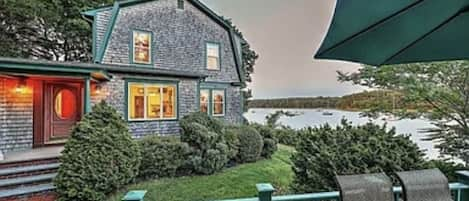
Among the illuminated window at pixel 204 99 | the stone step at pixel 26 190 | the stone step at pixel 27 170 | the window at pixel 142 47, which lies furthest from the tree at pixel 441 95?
the window at pixel 142 47

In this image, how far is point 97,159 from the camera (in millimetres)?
7395

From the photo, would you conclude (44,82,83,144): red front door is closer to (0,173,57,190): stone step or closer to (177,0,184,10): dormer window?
(0,173,57,190): stone step

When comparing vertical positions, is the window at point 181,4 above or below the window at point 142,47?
above

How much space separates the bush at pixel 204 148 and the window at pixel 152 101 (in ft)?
5.89

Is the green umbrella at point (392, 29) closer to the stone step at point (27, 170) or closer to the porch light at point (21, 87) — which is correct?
the stone step at point (27, 170)

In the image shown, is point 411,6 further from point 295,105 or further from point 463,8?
point 295,105

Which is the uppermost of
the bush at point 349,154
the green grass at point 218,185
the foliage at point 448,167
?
the bush at point 349,154

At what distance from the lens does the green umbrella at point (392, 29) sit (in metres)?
1.63

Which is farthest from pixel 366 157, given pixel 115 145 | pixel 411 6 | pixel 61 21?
pixel 61 21

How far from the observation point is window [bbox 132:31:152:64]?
12.6 meters

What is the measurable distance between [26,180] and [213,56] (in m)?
9.12

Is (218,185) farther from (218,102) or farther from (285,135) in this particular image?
(285,135)

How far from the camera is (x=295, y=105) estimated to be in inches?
605

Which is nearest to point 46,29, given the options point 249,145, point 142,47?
point 142,47
